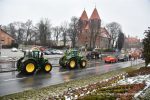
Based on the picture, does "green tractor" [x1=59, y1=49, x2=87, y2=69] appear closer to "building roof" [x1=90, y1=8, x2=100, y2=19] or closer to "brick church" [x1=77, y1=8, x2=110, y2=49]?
"brick church" [x1=77, y1=8, x2=110, y2=49]

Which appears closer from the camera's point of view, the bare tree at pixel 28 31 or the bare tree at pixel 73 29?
the bare tree at pixel 73 29

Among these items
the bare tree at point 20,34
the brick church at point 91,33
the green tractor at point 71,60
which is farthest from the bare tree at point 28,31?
the green tractor at point 71,60

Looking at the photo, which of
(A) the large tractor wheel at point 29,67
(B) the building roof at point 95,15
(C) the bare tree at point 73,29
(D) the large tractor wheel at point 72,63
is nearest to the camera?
(A) the large tractor wheel at point 29,67

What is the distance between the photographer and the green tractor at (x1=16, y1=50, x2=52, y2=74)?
23.4m

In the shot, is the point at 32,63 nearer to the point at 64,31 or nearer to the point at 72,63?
the point at 72,63

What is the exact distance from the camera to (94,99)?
31.6 feet

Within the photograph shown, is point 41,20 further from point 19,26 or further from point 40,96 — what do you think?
point 40,96

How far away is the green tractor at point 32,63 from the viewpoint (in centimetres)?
2336

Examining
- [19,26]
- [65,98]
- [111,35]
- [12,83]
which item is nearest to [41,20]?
[19,26]

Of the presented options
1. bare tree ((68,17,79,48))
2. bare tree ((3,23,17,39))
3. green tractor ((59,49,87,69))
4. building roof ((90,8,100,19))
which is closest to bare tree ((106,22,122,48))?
building roof ((90,8,100,19))

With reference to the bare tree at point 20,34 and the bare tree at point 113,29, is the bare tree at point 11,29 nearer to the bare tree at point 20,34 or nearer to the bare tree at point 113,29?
the bare tree at point 20,34

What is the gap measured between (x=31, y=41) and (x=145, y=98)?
99861 mm

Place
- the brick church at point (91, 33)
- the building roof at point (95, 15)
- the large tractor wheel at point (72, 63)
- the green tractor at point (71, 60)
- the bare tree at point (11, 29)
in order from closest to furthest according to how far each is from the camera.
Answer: the large tractor wheel at point (72, 63)
the green tractor at point (71, 60)
the brick church at point (91, 33)
the building roof at point (95, 15)
the bare tree at point (11, 29)

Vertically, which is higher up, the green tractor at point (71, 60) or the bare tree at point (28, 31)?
the bare tree at point (28, 31)
